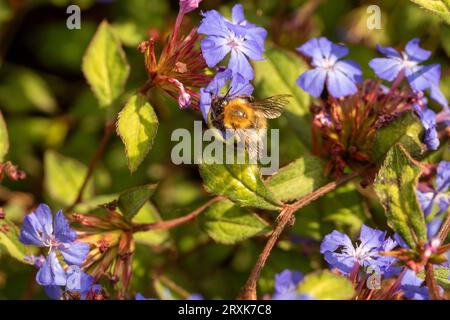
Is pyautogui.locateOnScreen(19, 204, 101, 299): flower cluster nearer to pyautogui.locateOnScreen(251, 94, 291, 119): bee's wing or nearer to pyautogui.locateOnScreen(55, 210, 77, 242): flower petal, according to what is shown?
pyautogui.locateOnScreen(55, 210, 77, 242): flower petal

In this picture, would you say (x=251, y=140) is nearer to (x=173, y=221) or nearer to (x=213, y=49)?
(x=213, y=49)

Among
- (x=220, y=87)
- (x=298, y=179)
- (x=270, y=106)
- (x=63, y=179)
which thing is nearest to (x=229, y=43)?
(x=220, y=87)

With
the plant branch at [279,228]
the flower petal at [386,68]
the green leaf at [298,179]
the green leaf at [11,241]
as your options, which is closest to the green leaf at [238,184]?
the plant branch at [279,228]

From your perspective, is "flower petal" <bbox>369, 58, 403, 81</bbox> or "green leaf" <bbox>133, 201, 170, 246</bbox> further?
"green leaf" <bbox>133, 201, 170, 246</bbox>

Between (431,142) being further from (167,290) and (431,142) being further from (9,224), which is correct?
(9,224)

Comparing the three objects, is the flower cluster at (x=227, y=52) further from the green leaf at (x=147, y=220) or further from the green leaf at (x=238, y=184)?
the green leaf at (x=147, y=220)

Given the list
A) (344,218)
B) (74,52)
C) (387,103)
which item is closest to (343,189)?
(344,218)

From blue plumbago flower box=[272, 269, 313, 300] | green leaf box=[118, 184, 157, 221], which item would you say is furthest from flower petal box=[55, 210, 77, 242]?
blue plumbago flower box=[272, 269, 313, 300]
